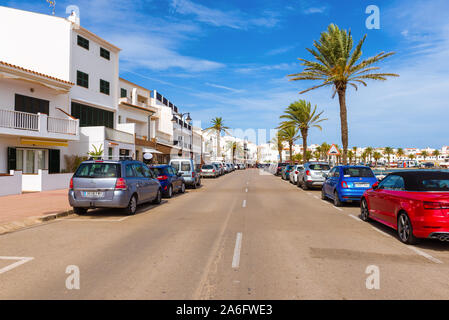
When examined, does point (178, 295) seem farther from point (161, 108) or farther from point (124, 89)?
point (161, 108)

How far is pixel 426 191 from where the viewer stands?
6.91 metres

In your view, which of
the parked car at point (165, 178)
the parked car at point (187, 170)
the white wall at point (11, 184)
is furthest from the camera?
the parked car at point (187, 170)

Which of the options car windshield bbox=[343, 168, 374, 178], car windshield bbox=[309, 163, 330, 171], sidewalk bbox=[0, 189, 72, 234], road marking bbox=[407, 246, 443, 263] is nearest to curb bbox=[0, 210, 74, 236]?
sidewalk bbox=[0, 189, 72, 234]

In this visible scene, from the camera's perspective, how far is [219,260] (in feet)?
18.4

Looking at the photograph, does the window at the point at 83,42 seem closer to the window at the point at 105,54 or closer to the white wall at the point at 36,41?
the white wall at the point at 36,41

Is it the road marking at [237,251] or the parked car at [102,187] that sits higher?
the parked car at [102,187]

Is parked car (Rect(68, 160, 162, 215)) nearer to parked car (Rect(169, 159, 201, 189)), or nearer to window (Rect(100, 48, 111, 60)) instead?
parked car (Rect(169, 159, 201, 189))

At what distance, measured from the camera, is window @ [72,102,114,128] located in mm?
25016

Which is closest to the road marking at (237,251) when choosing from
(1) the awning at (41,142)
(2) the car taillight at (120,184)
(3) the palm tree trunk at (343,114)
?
(2) the car taillight at (120,184)

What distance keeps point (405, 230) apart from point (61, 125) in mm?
20870

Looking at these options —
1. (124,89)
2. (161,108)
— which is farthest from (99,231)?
(161,108)

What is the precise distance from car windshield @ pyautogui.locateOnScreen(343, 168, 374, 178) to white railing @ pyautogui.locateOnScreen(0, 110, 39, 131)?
17435 mm

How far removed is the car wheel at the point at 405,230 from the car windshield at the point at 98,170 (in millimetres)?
7700

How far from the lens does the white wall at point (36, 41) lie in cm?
2309
